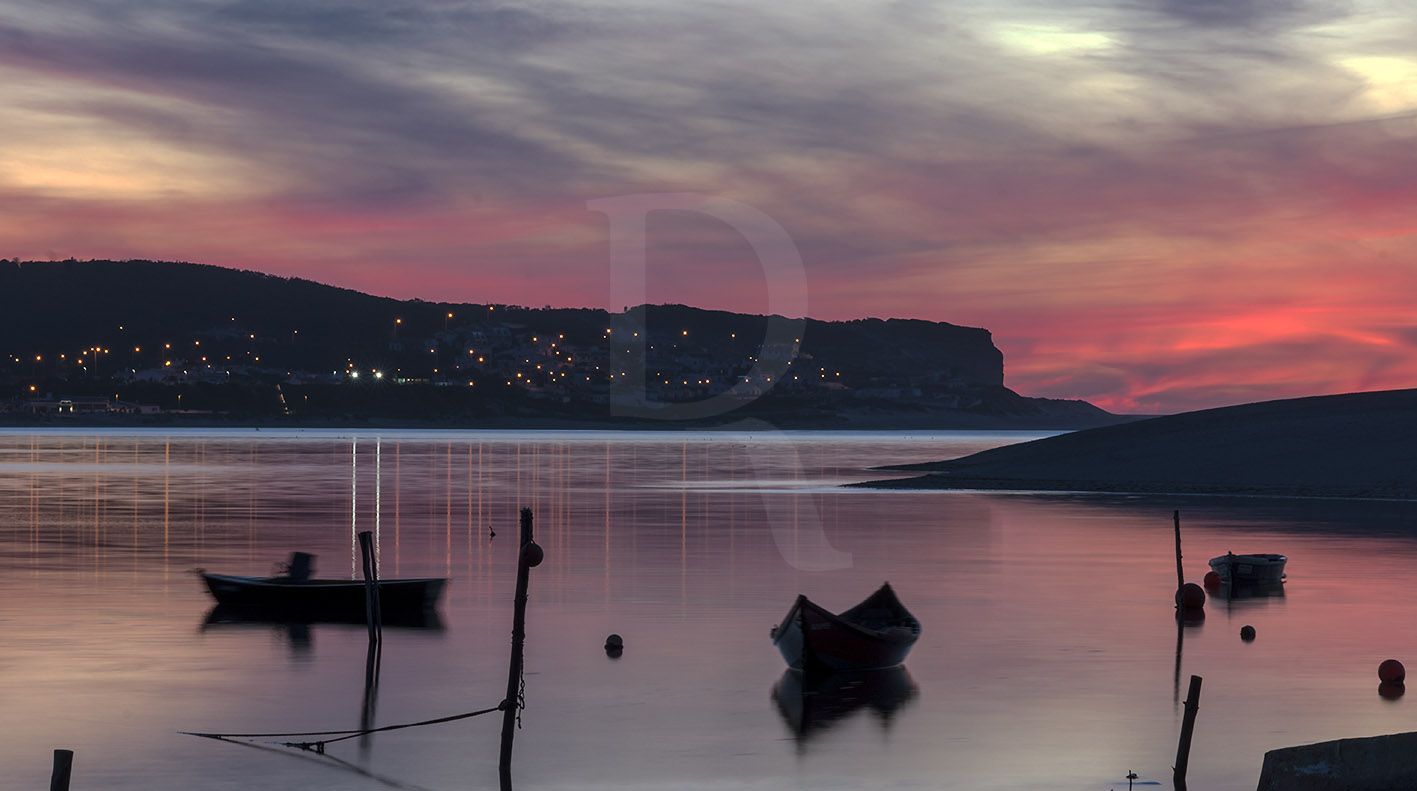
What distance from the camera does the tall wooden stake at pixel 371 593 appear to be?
34594mm

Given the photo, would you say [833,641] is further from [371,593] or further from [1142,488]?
[1142,488]

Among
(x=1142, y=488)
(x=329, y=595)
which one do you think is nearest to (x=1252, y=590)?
(x=329, y=595)

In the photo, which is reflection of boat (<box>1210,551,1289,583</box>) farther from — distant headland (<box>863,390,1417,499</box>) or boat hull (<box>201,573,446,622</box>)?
distant headland (<box>863,390,1417,499</box>)

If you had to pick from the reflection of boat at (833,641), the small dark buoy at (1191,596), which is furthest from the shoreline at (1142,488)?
the reflection of boat at (833,641)

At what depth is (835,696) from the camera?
93.5ft

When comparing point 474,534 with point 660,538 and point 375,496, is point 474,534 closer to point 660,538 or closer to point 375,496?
point 660,538

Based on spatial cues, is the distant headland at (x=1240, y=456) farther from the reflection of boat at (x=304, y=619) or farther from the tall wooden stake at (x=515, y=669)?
the tall wooden stake at (x=515, y=669)

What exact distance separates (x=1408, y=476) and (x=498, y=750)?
8354cm

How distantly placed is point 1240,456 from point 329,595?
266 ft

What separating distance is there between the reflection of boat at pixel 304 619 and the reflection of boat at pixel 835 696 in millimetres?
10651

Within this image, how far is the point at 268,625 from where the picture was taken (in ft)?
122

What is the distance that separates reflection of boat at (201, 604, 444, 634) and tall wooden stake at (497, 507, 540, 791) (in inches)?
493

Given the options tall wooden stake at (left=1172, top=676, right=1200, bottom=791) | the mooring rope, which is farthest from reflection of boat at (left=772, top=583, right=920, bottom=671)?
tall wooden stake at (left=1172, top=676, right=1200, bottom=791)

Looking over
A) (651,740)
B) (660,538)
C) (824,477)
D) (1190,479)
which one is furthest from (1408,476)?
(651,740)
